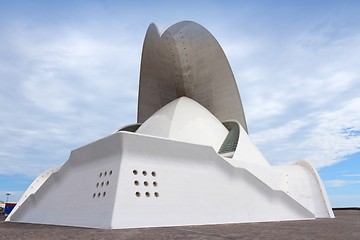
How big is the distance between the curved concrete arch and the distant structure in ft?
7.77

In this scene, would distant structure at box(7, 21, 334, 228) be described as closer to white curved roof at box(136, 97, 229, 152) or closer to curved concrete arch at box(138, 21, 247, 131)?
white curved roof at box(136, 97, 229, 152)

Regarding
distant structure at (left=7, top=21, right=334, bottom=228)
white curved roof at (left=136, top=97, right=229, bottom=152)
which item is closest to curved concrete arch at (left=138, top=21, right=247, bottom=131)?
distant structure at (left=7, top=21, right=334, bottom=228)

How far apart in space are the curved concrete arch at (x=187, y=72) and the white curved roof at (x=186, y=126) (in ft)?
11.6

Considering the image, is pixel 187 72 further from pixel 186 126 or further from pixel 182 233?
pixel 182 233

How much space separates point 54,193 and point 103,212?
4762 mm

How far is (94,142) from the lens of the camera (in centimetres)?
971

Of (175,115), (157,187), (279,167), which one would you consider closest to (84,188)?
(157,187)

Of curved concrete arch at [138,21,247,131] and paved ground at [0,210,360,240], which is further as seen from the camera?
curved concrete arch at [138,21,247,131]

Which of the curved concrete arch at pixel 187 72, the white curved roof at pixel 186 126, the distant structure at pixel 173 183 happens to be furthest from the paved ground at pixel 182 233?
the curved concrete arch at pixel 187 72

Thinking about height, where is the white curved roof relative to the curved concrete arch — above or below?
below

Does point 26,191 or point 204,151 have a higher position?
point 26,191

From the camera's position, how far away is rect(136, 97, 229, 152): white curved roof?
14117 mm

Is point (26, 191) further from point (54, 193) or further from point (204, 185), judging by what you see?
point (204, 185)

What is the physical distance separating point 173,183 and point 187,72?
13476 millimetres
